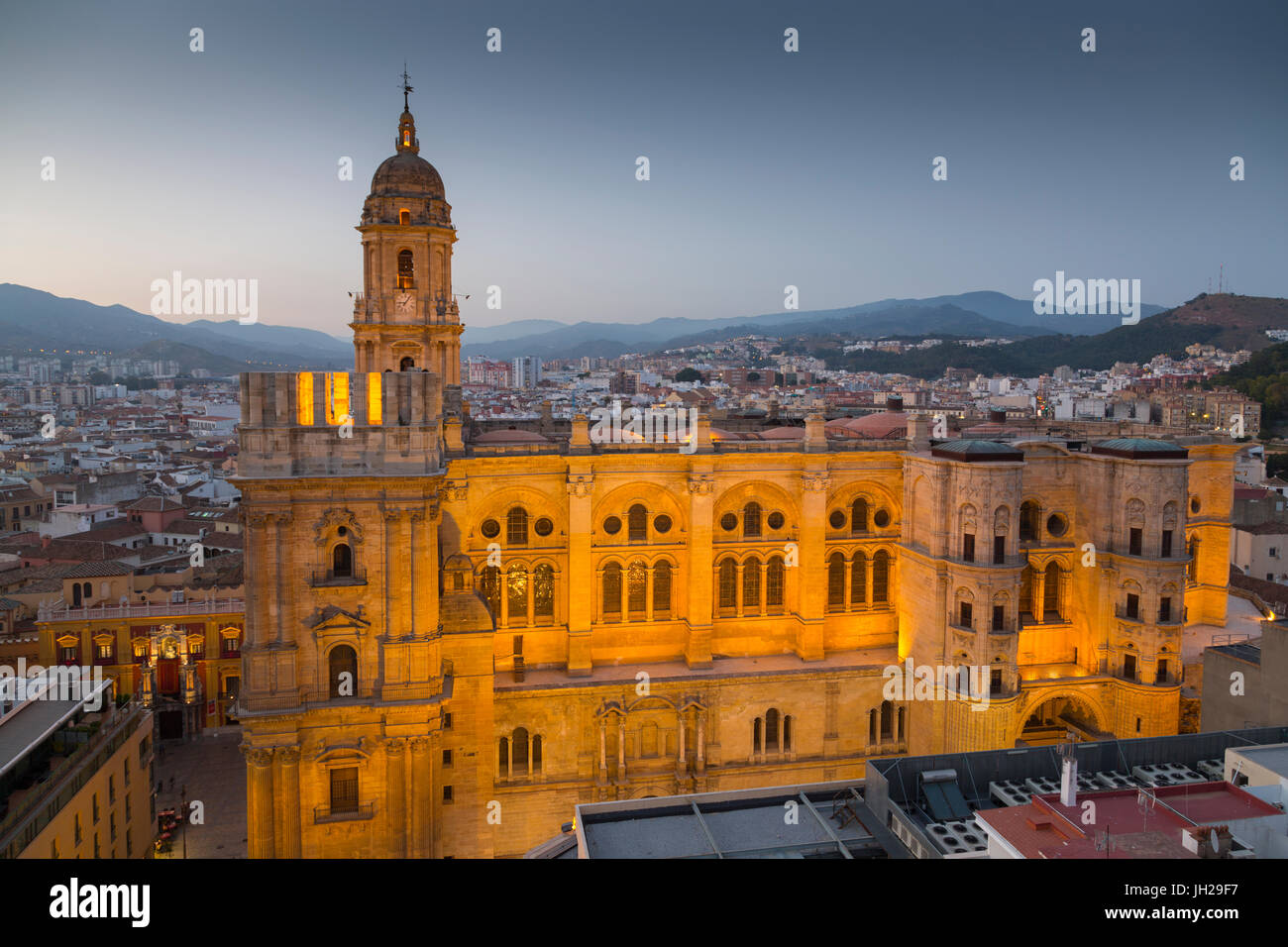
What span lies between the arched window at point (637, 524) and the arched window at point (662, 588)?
1524 millimetres

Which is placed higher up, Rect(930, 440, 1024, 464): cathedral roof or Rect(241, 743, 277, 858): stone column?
Rect(930, 440, 1024, 464): cathedral roof

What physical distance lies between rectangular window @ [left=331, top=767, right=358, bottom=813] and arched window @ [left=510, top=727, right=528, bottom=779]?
703 centimetres

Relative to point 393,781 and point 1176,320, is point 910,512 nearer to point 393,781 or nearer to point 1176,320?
point 393,781

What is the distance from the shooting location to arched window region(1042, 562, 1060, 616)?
3950 cm

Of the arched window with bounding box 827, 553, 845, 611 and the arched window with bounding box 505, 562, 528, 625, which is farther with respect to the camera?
the arched window with bounding box 827, 553, 845, 611

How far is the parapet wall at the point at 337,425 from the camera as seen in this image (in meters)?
28.0

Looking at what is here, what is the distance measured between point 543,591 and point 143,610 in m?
26.7

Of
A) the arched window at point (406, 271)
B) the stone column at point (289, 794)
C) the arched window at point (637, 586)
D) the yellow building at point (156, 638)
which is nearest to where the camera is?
the stone column at point (289, 794)

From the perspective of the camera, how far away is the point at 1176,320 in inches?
7510

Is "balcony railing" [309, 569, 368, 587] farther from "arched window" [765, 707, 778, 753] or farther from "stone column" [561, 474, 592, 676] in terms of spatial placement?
"arched window" [765, 707, 778, 753]

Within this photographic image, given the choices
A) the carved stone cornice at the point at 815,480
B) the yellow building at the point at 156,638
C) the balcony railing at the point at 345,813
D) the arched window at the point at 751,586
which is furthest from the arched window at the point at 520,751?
the yellow building at the point at 156,638

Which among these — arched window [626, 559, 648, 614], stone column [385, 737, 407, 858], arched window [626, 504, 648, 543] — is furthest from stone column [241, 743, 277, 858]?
arched window [626, 504, 648, 543]

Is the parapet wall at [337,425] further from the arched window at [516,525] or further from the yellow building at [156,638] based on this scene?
the yellow building at [156,638]

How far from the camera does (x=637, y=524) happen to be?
125ft
